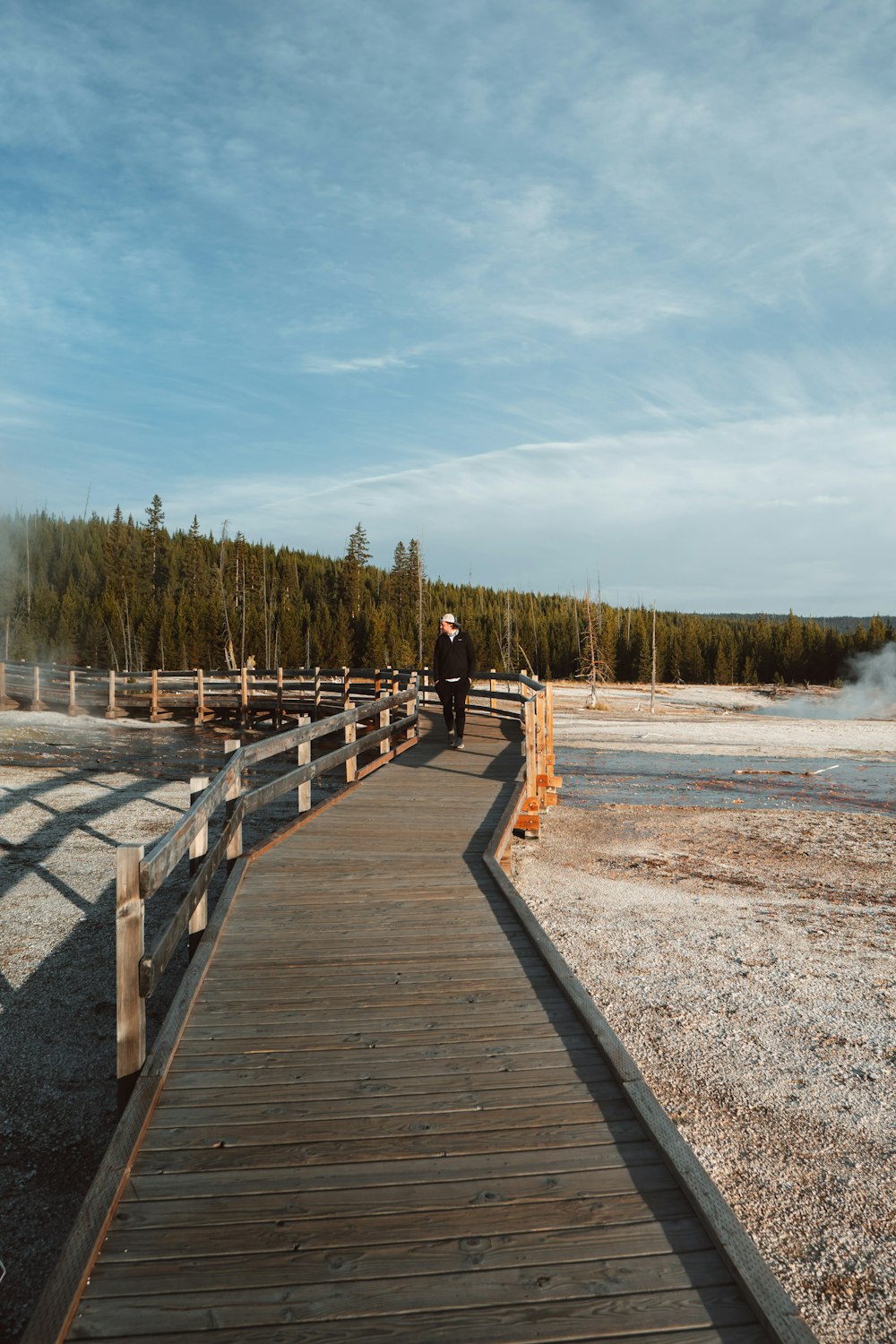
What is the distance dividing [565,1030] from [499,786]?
7.21 m

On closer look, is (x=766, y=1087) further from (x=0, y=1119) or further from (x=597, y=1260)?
(x=0, y=1119)

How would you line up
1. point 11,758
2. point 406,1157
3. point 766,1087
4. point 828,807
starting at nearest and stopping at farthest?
point 406,1157, point 766,1087, point 828,807, point 11,758

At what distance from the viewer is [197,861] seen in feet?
23.1

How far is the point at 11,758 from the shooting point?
19984mm

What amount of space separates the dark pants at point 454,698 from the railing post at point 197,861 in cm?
632

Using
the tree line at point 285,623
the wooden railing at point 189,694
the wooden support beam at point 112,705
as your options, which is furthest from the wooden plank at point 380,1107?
the tree line at point 285,623

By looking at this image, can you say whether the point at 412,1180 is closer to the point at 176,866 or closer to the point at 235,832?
the point at 176,866

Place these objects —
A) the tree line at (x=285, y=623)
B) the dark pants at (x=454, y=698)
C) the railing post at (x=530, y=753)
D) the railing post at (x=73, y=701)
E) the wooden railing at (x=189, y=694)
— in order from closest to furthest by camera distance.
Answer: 1. the railing post at (x=530, y=753)
2. the dark pants at (x=454, y=698)
3. the wooden railing at (x=189, y=694)
4. the railing post at (x=73, y=701)
5. the tree line at (x=285, y=623)

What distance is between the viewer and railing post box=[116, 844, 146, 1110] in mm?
4023

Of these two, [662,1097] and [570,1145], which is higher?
[570,1145]


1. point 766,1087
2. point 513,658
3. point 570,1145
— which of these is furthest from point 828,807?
point 513,658

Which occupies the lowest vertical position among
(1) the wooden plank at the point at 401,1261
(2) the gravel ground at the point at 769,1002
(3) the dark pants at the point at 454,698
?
(2) the gravel ground at the point at 769,1002

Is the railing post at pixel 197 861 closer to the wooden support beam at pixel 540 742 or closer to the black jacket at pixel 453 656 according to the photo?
the black jacket at pixel 453 656

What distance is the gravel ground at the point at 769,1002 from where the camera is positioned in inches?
154
